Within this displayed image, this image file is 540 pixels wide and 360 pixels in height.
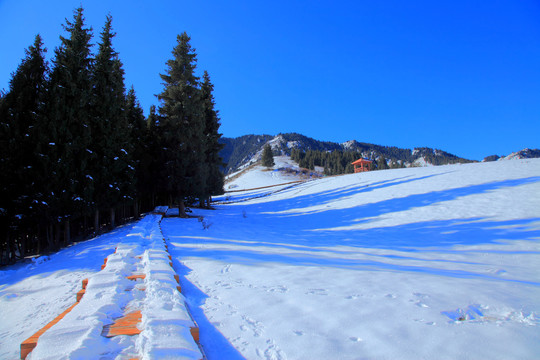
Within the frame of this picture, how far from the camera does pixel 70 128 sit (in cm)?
1144

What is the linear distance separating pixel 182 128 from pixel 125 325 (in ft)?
51.7

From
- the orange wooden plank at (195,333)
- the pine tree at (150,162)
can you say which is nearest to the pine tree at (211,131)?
the pine tree at (150,162)

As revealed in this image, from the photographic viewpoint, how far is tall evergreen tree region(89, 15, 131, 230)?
1281 centimetres

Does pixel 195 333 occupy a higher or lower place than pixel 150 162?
lower

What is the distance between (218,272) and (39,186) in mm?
10872

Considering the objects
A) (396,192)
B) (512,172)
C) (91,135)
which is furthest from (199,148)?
(512,172)

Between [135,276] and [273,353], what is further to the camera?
[135,276]

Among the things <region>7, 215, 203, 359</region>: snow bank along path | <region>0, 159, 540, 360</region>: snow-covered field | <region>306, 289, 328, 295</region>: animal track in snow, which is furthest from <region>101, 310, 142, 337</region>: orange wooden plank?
<region>306, 289, 328, 295</region>: animal track in snow

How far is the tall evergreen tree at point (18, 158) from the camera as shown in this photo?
34.0ft

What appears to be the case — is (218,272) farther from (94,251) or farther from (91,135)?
(91,135)

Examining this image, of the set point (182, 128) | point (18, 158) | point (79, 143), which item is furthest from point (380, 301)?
point (182, 128)

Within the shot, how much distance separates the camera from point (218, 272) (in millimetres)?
4656

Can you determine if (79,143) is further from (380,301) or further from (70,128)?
(380,301)

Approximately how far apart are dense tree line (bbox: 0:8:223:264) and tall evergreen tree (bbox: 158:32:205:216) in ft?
0.22
